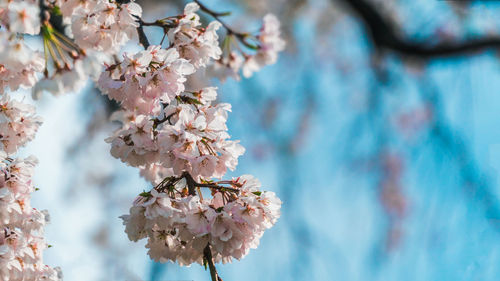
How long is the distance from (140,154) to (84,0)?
393mm

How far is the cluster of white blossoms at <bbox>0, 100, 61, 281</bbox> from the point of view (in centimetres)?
107

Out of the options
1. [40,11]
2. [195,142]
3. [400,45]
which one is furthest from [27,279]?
[400,45]

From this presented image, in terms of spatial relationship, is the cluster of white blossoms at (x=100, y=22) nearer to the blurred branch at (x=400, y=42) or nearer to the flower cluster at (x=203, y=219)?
the flower cluster at (x=203, y=219)

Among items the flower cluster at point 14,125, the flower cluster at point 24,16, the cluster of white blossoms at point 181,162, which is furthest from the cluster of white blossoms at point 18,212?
the flower cluster at point 24,16

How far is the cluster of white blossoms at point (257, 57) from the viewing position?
154 cm

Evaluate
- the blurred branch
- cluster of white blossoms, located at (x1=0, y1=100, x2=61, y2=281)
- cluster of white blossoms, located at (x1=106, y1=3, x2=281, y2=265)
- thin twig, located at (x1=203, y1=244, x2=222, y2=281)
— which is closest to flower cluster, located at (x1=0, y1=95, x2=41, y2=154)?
cluster of white blossoms, located at (x1=0, y1=100, x2=61, y2=281)

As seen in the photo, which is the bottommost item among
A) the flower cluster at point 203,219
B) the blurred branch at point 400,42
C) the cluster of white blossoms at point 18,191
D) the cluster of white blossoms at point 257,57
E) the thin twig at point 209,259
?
the thin twig at point 209,259

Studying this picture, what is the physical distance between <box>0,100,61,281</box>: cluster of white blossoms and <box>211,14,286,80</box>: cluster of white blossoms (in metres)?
0.61

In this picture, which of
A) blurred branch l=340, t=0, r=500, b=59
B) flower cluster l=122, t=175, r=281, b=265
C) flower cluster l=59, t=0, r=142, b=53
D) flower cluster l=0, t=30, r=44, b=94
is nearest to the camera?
flower cluster l=0, t=30, r=44, b=94

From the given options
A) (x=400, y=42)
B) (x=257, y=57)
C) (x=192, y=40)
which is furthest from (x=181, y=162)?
(x=400, y=42)

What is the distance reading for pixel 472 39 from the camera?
2.27m

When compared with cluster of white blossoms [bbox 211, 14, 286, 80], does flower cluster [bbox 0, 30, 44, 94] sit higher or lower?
lower

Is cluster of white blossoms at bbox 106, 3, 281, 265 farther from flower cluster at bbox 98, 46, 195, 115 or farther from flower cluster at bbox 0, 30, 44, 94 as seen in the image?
flower cluster at bbox 0, 30, 44, 94

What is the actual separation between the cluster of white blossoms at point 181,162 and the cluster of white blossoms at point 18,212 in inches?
9.5
